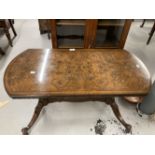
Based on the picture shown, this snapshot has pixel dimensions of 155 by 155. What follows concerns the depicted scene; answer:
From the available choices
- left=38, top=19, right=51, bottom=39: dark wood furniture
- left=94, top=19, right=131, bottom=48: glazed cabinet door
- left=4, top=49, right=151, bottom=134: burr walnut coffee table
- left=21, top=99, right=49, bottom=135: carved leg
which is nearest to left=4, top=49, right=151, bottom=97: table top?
left=4, top=49, right=151, bottom=134: burr walnut coffee table

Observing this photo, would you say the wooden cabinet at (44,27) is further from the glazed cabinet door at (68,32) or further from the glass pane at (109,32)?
the glass pane at (109,32)

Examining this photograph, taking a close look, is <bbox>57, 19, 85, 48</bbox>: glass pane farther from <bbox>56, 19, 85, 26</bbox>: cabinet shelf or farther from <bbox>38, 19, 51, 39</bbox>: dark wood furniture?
<bbox>38, 19, 51, 39</bbox>: dark wood furniture

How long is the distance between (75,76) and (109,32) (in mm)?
1161

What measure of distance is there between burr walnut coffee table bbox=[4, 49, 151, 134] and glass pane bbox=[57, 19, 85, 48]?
53 centimetres

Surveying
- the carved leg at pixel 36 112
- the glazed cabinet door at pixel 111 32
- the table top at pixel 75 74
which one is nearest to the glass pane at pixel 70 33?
the glazed cabinet door at pixel 111 32

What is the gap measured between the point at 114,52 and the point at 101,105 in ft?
2.37

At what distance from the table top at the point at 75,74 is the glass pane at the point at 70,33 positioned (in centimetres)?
53

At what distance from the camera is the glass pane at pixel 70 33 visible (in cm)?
195

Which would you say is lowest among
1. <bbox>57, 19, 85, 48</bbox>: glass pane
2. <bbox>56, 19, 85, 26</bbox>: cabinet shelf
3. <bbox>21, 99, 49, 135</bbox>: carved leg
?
<bbox>21, 99, 49, 135</bbox>: carved leg

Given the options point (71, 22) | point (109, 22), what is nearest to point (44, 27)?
point (71, 22)

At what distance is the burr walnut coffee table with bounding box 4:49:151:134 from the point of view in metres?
1.22

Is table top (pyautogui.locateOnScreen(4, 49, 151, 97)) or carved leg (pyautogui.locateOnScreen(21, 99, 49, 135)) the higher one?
table top (pyautogui.locateOnScreen(4, 49, 151, 97))

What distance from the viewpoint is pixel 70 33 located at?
7.14ft

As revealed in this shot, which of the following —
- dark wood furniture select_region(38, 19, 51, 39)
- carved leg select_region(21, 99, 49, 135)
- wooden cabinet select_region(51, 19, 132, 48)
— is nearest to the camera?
carved leg select_region(21, 99, 49, 135)
